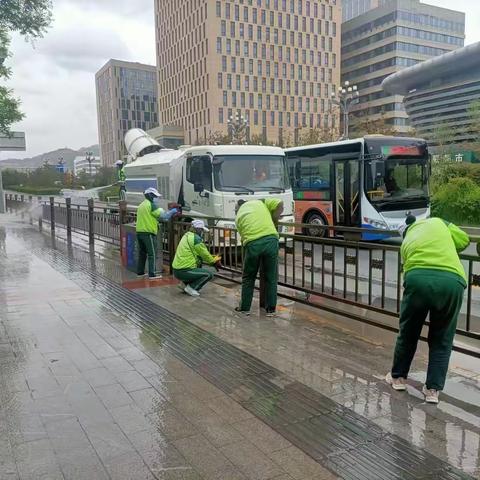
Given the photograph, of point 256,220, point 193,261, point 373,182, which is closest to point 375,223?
point 373,182

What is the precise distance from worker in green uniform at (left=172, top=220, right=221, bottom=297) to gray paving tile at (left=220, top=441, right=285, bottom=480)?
14.2 ft

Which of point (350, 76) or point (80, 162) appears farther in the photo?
point (80, 162)

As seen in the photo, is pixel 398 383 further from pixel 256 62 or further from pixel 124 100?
pixel 124 100

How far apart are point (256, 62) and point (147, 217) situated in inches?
3501

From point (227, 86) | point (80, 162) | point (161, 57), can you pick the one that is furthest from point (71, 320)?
point (80, 162)

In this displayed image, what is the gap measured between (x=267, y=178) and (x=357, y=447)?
29.6ft

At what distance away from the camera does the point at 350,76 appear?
321ft

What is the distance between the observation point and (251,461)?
2.99 meters

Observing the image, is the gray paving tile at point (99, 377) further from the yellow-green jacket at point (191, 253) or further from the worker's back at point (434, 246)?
the yellow-green jacket at point (191, 253)

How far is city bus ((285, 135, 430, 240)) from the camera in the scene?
13.2 metres

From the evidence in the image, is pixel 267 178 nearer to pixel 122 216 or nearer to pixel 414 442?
pixel 122 216

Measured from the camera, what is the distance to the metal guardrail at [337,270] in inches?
206

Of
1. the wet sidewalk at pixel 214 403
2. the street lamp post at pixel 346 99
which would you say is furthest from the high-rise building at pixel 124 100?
the wet sidewalk at pixel 214 403

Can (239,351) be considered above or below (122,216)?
below
